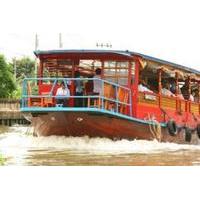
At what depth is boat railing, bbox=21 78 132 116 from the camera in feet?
40.6

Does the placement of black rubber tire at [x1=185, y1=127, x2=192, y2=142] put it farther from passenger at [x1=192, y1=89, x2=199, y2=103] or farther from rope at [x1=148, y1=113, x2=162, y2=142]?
passenger at [x1=192, y1=89, x2=199, y2=103]

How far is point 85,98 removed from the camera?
13352mm

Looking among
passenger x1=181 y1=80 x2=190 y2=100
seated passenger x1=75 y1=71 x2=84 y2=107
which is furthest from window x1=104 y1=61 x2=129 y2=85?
passenger x1=181 y1=80 x2=190 y2=100

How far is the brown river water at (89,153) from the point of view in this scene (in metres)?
9.51

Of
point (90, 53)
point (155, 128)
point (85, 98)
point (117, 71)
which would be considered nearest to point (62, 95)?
point (85, 98)

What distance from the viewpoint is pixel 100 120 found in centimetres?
1270

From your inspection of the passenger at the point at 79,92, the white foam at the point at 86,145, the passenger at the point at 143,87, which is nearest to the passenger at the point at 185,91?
the passenger at the point at 143,87

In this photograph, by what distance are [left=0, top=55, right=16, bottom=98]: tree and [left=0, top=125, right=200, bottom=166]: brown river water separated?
22.4 m

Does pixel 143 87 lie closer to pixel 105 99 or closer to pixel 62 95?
pixel 105 99

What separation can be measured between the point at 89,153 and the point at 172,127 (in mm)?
4231

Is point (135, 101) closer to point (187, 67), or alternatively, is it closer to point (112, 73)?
point (112, 73)

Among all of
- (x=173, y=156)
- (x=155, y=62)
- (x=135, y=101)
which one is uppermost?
(x=155, y=62)

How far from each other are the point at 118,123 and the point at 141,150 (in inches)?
39.7
